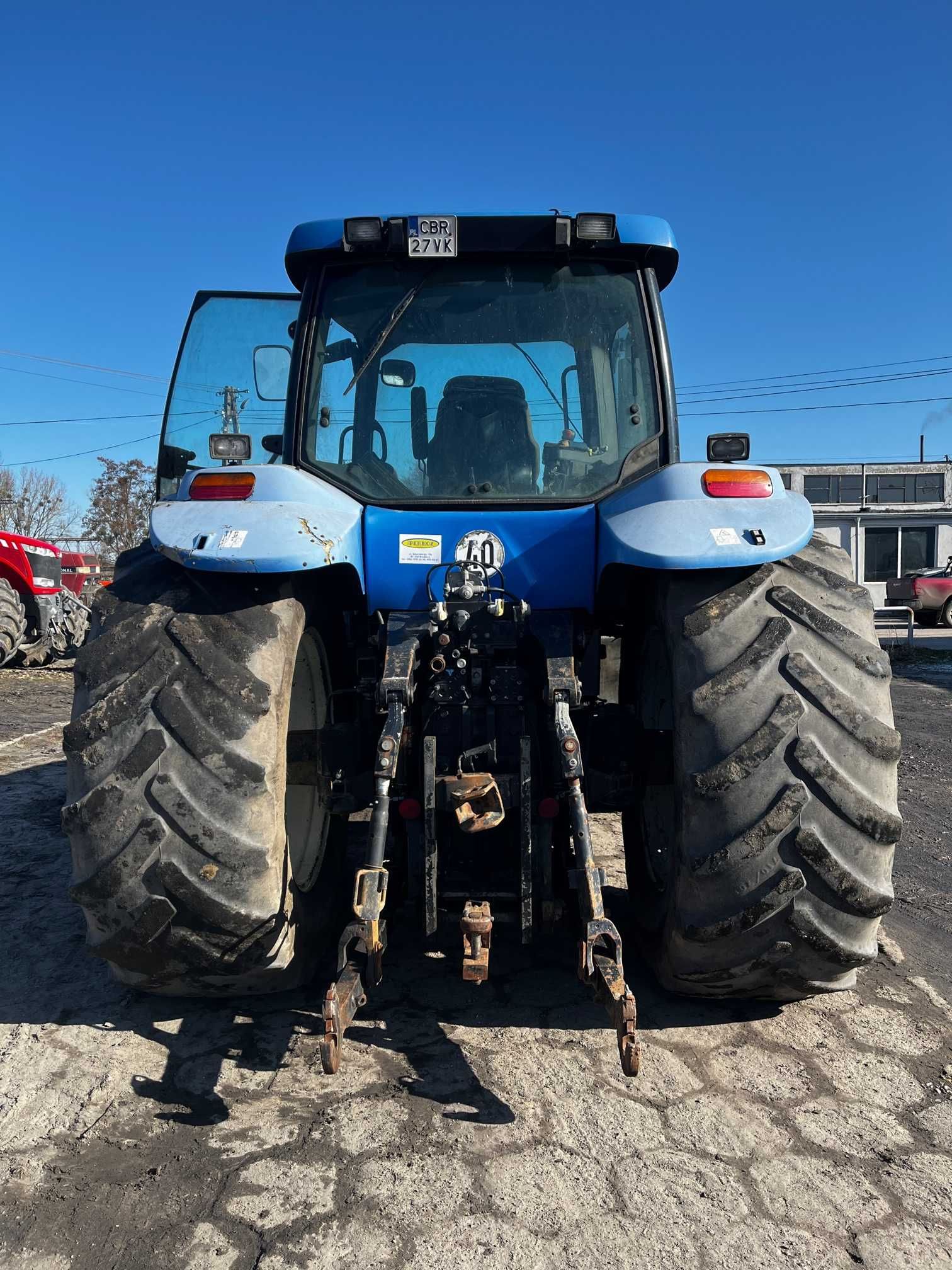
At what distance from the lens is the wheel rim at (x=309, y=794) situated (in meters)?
3.12

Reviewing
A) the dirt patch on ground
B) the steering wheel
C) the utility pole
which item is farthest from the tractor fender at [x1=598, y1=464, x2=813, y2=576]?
the dirt patch on ground

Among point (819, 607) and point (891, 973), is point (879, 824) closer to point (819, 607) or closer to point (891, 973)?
point (819, 607)

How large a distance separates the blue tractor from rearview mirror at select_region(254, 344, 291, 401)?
0.87 meters

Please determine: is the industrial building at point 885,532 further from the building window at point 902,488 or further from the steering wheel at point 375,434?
the steering wheel at point 375,434

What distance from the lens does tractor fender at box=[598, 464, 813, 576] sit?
95.9 inches

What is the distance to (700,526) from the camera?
2516mm

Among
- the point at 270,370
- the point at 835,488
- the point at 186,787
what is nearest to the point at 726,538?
the point at 186,787

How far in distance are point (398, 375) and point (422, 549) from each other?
2.47 feet

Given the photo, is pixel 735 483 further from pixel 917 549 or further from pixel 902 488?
pixel 902 488

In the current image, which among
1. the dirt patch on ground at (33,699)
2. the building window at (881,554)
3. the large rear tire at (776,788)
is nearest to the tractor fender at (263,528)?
the large rear tire at (776,788)

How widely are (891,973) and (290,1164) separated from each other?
214 cm

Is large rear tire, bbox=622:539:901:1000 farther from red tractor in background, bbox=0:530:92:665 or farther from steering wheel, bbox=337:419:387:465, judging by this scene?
red tractor in background, bbox=0:530:92:665

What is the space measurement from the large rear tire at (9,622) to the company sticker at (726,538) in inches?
467

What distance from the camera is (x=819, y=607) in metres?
2.51
